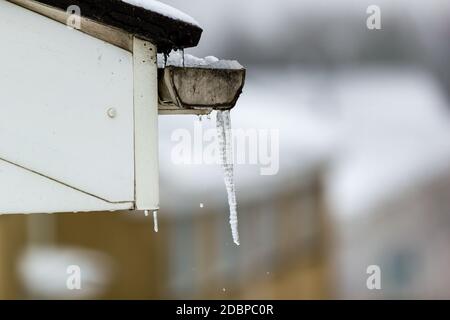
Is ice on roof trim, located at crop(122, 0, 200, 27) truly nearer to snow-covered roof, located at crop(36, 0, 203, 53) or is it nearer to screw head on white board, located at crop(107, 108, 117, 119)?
snow-covered roof, located at crop(36, 0, 203, 53)

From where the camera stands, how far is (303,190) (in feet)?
26.6

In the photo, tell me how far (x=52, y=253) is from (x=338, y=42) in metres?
6.42

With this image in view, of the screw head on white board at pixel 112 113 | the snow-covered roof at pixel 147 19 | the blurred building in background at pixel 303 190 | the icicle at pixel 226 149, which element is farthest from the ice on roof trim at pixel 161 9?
the blurred building in background at pixel 303 190

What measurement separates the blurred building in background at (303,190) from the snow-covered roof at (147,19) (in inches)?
218

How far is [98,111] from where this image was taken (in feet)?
5.61

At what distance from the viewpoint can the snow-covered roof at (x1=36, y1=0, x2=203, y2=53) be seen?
1.68 meters

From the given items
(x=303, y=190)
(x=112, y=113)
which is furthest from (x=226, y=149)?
(x=303, y=190)

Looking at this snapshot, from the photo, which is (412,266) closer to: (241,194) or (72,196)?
(241,194)

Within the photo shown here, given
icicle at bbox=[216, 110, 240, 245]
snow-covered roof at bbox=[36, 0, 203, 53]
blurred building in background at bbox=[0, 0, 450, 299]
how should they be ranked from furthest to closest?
1. blurred building in background at bbox=[0, 0, 450, 299]
2. icicle at bbox=[216, 110, 240, 245]
3. snow-covered roof at bbox=[36, 0, 203, 53]

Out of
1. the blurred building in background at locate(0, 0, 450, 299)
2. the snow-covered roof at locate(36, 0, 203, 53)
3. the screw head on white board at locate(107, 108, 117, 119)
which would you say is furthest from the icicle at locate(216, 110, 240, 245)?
the blurred building in background at locate(0, 0, 450, 299)

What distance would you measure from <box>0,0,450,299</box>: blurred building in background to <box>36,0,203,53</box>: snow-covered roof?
18.2ft

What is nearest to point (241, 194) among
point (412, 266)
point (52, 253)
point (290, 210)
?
point (290, 210)

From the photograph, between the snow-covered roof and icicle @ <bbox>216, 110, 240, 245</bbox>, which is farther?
icicle @ <bbox>216, 110, 240, 245</bbox>

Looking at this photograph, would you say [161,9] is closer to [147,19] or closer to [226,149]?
[147,19]
